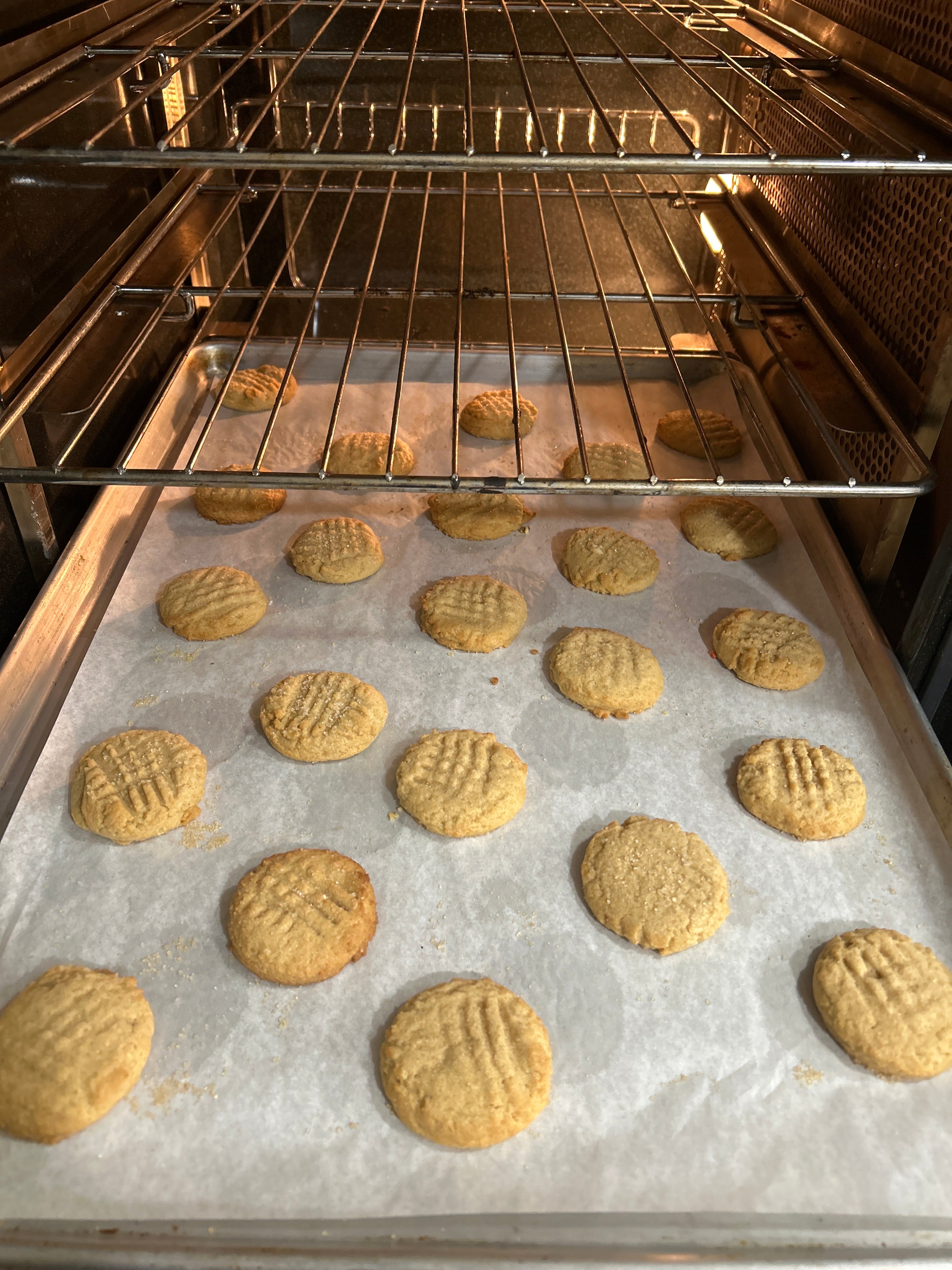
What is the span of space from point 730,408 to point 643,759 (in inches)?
50.0

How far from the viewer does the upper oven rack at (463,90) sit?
121cm

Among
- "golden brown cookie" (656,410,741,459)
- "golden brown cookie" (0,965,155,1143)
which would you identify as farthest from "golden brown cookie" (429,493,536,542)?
"golden brown cookie" (0,965,155,1143)

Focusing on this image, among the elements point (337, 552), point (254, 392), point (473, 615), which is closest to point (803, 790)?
point (473, 615)

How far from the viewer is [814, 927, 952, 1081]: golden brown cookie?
125cm

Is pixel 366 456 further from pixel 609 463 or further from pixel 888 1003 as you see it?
pixel 888 1003

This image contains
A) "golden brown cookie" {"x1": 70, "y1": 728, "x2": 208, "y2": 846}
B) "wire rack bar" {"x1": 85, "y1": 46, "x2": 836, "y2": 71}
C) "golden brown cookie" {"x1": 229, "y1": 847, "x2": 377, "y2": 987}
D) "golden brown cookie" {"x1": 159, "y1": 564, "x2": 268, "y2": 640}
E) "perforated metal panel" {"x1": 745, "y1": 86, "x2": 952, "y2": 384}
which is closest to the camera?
"golden brown cookie" {"x1": 229, "y1": 847, "x2": 377, "y2": 987}

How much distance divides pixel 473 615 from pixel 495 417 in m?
0.73

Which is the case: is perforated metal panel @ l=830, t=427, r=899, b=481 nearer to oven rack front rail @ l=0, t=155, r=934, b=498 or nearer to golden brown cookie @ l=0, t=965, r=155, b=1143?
oven rack front rail @ l=0, t=155, r=934, b=498

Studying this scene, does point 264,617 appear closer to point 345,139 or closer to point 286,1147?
point 286,1147

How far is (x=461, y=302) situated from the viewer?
7.29 feet

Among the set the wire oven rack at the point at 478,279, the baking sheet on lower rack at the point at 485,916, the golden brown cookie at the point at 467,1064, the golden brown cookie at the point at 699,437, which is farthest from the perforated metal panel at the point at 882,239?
the golden brown cookie at the point at 467,1064

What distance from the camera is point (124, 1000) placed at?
1.28m

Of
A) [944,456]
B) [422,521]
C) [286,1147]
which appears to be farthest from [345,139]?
[286,1147]

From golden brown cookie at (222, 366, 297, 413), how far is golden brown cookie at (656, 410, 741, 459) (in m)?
1.04
